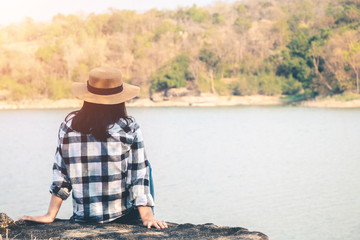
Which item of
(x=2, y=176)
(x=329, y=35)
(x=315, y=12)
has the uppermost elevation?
(x=315, y=12)

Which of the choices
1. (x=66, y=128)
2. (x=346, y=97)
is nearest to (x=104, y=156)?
(x=66, y=128)

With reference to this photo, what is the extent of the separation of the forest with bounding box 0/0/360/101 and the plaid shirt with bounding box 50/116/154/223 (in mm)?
25790

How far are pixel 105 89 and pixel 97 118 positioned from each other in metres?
0.11

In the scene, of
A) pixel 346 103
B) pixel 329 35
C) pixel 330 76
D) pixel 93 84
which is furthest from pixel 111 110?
pixel 329 35

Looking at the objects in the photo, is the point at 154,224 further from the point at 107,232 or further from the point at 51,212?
the point at 51,212

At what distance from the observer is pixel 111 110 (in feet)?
6.04

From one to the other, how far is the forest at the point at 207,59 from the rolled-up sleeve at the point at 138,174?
25777 millimetres

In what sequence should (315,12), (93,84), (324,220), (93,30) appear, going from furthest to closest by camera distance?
1. (315,12)
2. (93,30)
3. (324,220)
4. (93,84)

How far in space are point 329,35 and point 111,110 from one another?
31.0 metres

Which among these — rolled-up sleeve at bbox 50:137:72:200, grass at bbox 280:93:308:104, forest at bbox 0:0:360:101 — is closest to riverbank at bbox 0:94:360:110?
grass at bbox 280:93:308:104

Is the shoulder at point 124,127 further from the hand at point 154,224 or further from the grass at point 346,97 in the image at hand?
the grass at point 346,97

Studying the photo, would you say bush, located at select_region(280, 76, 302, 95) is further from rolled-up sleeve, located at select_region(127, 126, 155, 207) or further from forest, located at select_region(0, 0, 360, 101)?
rolled-up sleeve, located at select_region(127, 126, 155, 207)

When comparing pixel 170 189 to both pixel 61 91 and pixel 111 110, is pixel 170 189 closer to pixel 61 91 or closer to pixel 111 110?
pixel 111 110

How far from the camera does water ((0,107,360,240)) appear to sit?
214 inches
